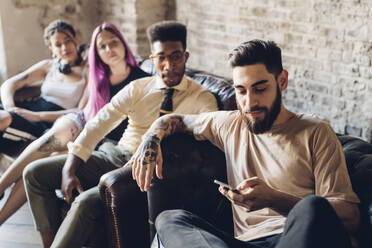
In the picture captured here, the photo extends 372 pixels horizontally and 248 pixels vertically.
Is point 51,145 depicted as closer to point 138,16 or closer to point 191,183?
point 191,183

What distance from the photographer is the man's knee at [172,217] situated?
1.83m

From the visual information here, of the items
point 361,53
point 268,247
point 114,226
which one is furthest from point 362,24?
point 114,226

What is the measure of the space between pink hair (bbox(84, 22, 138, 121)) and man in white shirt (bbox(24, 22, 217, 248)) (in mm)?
334

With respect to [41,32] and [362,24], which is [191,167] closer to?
[362,24]

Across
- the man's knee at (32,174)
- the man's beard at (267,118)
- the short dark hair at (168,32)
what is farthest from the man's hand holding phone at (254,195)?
the man's knee at (32,174)

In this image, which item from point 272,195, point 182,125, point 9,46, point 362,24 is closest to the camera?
point 272,195

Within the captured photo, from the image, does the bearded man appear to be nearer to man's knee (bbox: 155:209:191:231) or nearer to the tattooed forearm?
man's knee (bbox: 155:209:191:231)

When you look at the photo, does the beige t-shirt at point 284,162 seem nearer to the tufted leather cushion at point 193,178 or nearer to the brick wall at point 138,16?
the tufted leather cushion at point 193,178

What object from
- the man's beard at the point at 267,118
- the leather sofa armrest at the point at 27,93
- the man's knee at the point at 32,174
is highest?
the man's beard at the point at 267,118

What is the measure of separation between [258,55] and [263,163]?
0.44 m

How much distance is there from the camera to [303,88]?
11.1ft

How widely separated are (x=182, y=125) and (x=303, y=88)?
4.72ft

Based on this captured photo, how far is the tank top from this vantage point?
3.38 m

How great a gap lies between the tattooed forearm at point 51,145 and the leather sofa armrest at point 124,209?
0.80 meters
